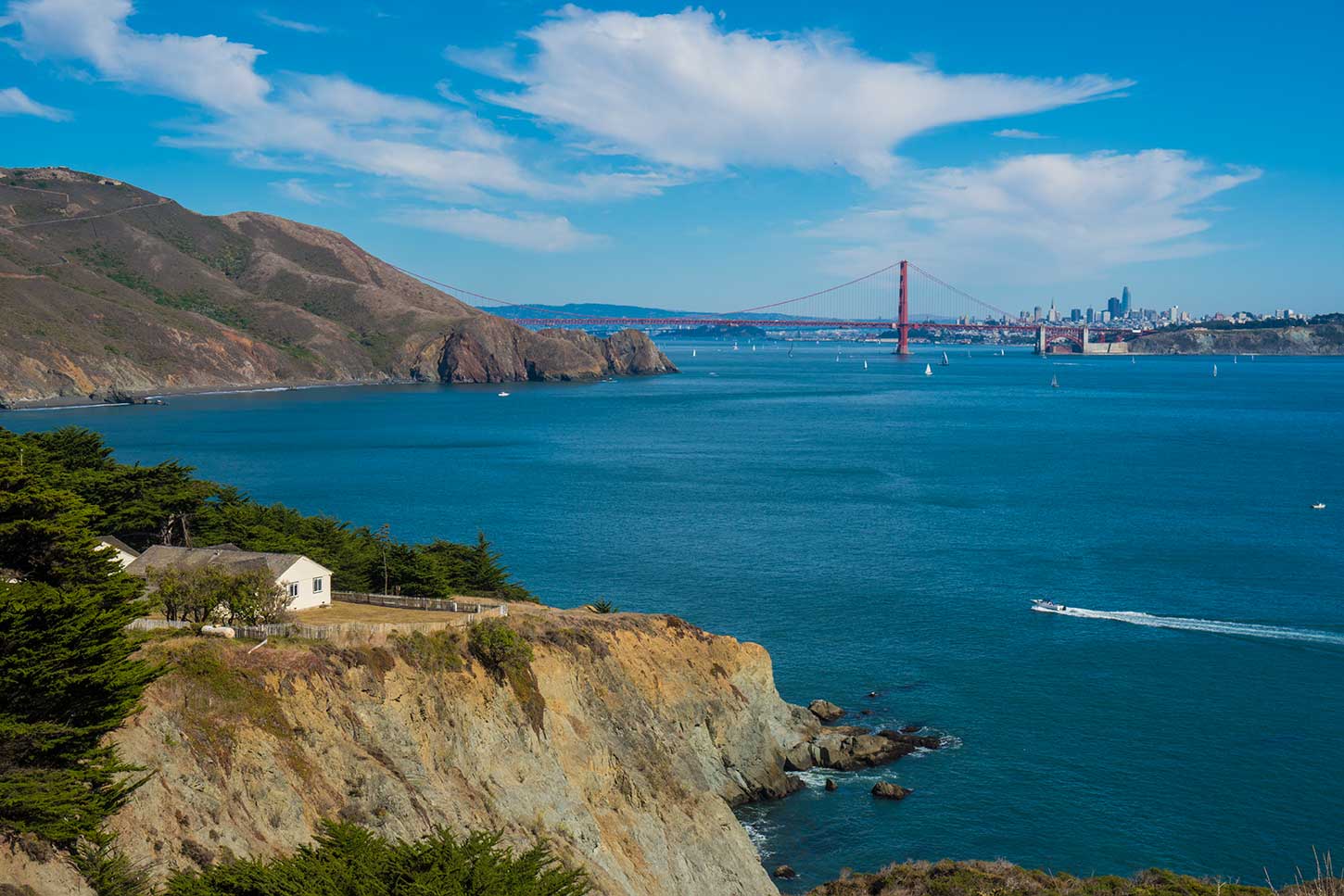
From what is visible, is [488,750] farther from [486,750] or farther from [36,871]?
[36,871]

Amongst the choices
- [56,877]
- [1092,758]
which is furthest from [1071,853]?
[56,877]

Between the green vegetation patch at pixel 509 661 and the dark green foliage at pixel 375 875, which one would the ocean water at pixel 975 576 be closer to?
the green vegetation patch at pixel 509 661

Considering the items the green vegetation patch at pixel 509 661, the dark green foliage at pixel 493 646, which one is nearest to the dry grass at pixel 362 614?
the dark green foliage at pixel 493 646

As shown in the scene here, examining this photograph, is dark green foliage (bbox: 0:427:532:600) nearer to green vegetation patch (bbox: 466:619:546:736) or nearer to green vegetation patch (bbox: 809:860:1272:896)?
green vegetation patch (bbox: 466:619:546:736)

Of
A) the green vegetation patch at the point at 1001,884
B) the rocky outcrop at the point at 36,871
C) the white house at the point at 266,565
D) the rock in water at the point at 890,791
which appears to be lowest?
the rock in water at the point at 890,791

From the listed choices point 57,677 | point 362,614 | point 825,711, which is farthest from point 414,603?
point 825,711
